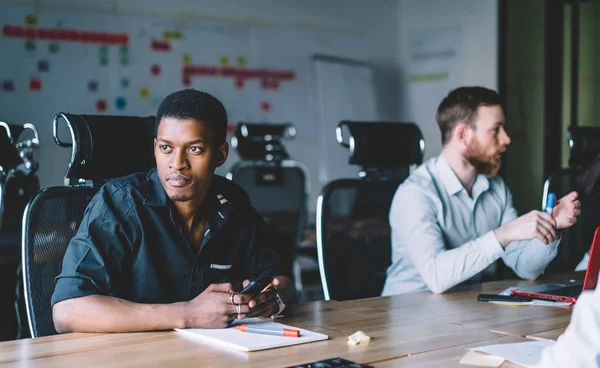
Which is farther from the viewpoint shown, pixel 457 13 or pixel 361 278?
pixel 457 13

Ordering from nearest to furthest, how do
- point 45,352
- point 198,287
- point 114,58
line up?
point 45,352, point 198,287, point 114,58

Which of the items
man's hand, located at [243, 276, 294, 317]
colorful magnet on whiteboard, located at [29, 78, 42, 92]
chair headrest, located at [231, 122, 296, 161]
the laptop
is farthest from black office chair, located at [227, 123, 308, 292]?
man's hand, located at [243, 276, 294, 317]

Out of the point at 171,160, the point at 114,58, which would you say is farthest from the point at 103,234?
the point at 114,58

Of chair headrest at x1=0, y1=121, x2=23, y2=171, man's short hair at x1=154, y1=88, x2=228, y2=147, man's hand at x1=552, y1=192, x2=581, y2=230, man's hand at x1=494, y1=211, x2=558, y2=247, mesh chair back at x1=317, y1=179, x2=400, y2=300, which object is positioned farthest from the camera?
chair headrest at x1=0, y1=121, x2=23, y2=171

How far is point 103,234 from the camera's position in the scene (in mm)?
1833

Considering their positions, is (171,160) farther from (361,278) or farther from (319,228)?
(361,278)

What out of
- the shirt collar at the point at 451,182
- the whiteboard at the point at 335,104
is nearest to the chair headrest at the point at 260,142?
the whiteboard at the point at 335,104

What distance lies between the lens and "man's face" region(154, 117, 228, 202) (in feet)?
6.21

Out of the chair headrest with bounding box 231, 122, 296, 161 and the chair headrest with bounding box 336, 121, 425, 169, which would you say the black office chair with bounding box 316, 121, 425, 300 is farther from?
the chair headrest with bounding box 231, 122, 296, 161

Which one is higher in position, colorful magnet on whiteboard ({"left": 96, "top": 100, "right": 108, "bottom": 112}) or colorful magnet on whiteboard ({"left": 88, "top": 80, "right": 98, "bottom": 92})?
colorful magnet on whiteboard ({"left": 88, "top": 80, "right": 98, "bottom": 92})

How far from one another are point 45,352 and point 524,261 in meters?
1.66

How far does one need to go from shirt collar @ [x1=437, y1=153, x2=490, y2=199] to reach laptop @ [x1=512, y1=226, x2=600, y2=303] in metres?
0.49

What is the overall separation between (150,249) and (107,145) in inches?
16.0

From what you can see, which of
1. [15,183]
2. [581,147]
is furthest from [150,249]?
[581,147]
